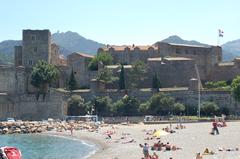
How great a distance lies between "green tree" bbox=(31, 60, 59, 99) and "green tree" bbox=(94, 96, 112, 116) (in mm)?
8526

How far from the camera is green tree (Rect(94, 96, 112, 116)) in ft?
260

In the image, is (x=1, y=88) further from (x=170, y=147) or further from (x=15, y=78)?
(x=170, y=147)

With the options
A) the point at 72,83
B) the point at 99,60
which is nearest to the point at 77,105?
the point at 72,83

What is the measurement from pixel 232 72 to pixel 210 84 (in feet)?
15.6

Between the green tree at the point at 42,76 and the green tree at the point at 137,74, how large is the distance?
11.7 m

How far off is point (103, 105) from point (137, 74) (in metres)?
7.38

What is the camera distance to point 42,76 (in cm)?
8394

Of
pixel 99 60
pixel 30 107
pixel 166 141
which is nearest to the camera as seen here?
pixel 166 141

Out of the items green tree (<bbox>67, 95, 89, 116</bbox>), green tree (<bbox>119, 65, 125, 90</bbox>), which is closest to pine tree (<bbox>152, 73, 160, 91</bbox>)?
green tree (<bbox>119, 65, 125, 90</bbox>)

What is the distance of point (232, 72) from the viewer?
289ft

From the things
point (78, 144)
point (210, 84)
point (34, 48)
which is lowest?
point (78, 144)

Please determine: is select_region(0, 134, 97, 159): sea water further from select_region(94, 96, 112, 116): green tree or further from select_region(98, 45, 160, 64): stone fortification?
select_region(98, 45, 160, 64): stone fortification

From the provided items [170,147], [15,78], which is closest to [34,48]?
[15,78]

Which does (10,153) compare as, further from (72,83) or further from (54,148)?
(72,83)
